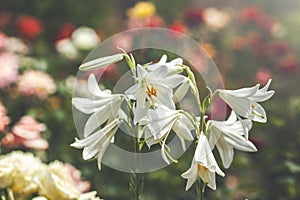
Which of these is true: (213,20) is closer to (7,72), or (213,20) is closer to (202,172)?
(7,72)

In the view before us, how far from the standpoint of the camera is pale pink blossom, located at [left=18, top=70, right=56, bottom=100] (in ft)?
9.61

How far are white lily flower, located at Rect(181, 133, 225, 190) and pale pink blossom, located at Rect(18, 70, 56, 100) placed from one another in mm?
1818

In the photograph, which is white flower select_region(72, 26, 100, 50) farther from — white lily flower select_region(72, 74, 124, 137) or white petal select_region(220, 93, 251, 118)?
white petal select_region(220, 93, 251, 118)

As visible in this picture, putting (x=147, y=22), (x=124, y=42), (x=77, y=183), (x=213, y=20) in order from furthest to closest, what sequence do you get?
1. (x=213, y=20)
2. (x=147, y=22)
3. (x=124, y=42)
4. (x=77, y=183)

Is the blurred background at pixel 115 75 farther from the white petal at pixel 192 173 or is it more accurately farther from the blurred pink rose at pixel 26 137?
the white petal at pixel 192 173

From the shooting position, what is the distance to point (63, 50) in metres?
3.58

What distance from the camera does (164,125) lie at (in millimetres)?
1147

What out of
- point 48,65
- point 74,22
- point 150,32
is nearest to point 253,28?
point 74,22

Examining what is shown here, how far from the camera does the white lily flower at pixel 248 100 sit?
3.88ft

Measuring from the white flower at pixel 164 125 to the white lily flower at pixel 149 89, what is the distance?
0.01 m

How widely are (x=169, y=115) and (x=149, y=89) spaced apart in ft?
0.18

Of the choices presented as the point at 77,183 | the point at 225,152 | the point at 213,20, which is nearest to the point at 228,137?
the point at 225,152

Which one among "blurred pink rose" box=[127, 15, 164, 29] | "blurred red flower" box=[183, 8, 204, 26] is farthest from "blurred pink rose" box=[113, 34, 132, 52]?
"blurred red flower" box=[183, 8, 204, 26]

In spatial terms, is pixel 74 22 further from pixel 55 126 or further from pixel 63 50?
pixel 55 126
